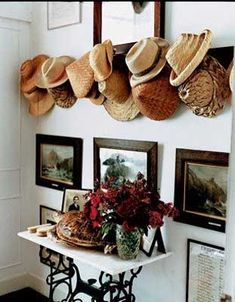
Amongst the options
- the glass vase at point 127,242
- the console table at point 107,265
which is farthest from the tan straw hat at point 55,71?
the glass vase at point 127,242

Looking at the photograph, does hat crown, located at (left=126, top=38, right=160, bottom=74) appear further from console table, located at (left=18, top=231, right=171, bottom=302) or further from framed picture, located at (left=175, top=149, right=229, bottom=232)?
console table, located at (left=18, top=231, right=171, bottom=302)

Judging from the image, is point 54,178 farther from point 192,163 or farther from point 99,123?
point 192,163

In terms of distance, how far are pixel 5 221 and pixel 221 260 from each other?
1914 millimetres

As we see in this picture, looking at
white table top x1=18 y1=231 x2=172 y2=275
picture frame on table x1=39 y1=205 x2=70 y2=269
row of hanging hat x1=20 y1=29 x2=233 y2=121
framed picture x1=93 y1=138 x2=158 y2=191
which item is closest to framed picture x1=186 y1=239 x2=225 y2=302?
white table top x1=18 y1=231 x2=172 y2=275

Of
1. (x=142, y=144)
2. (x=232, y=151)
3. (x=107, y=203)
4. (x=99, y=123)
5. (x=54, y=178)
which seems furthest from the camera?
(x=54, y=178)

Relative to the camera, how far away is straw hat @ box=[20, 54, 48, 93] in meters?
3.25

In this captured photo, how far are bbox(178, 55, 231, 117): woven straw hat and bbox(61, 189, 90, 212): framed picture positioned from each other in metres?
1.06

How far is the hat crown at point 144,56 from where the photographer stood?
225cm

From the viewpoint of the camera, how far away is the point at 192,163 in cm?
234

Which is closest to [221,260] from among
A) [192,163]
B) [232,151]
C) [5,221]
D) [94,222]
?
[192,163]

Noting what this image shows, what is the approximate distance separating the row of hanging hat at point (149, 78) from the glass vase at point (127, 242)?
67 cm

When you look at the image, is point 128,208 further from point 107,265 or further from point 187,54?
point 187,54

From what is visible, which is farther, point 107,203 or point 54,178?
point 54,178

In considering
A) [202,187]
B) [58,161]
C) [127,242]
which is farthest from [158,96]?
[58,161]
